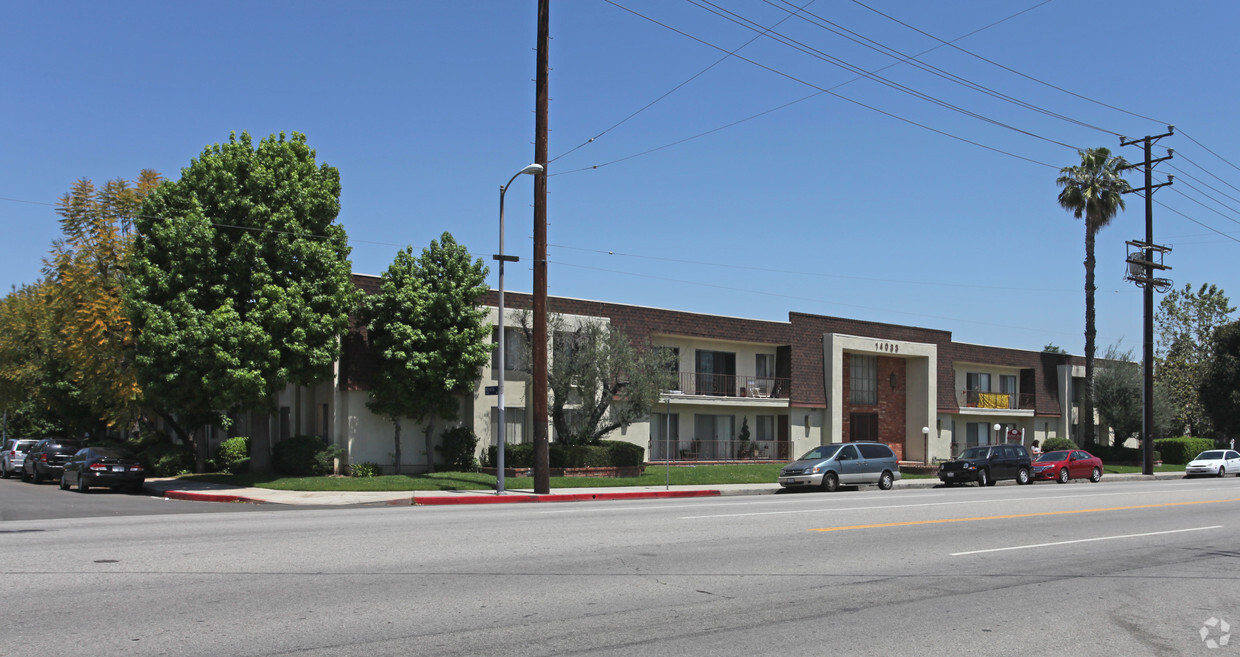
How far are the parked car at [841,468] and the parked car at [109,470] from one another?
19.0 metres

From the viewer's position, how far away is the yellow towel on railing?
50.9m

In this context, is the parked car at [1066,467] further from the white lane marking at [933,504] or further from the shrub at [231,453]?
the shrub at [231,453]

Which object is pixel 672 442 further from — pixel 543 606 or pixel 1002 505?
pixel 543 606

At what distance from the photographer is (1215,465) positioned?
4475 cm

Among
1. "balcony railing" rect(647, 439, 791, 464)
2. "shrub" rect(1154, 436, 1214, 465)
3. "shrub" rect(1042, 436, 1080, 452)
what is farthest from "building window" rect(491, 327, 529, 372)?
"shrub" rect(1154, 436, 1214, 465)

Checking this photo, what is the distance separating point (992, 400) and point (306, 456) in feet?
122

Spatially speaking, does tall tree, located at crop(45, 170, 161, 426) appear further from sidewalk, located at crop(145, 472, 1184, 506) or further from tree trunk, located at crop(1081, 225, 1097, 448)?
tree trunk, located at crop(1081, 225, 1097, 448)

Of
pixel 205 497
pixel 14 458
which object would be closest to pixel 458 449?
pixel 205 497

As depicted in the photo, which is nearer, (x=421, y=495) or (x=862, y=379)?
(x=421, y=495)

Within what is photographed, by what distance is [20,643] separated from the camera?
271 inches

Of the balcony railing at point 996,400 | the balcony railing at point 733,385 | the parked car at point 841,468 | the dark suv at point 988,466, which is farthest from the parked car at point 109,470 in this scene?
the balcony railing at point 996,400

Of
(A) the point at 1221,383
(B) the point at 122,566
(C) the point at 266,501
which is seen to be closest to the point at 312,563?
(B) the point at 122,566

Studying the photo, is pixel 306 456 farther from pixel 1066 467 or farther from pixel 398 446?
pixel 1066 467

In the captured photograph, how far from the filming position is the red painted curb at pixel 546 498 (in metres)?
23.3
